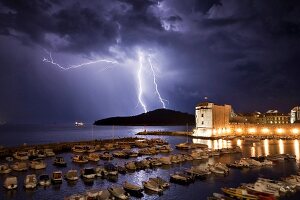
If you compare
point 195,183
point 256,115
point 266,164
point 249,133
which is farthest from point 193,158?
point 256,115

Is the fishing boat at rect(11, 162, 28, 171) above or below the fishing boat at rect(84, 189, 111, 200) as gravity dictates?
above

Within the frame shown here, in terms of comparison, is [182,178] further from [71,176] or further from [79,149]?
[79,149]

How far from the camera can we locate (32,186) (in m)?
38.4

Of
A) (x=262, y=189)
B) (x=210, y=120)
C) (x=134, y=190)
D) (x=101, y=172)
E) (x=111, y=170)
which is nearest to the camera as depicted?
(x=262, y=189)

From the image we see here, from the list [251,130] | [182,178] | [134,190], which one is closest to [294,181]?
[182,178]

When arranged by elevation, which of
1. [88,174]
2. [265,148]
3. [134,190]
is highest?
[265,148]

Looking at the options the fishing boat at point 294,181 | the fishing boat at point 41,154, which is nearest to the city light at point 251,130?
the fishing boat at point 41,154

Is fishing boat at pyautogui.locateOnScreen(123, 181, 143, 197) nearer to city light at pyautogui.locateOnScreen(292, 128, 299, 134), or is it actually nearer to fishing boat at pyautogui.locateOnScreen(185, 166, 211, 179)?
fishing boat at pyautogui.locateOnScreen(185, 166, 211, 179)

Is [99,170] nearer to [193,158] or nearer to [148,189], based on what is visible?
[148,189]

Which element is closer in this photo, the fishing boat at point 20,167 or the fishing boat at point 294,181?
the fishing boat at point 294,181

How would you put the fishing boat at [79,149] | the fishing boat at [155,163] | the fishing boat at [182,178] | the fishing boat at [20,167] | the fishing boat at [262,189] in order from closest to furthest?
1. the fishing boat at [262,189]
2. the fishing boat at [182,178]
3. the fishing boat at [20,167]
4. the fishing boat at [155,163]
5. the fishing boat at [79,149]

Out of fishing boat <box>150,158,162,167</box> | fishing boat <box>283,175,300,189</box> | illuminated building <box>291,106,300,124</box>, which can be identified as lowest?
fishing boat <box>283,175,300,189</box>

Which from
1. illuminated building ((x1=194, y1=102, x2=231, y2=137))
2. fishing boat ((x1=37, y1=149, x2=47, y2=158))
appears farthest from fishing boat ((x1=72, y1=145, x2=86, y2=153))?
illuminated building ((x1=194, y1=102, x2=231, y2=137))

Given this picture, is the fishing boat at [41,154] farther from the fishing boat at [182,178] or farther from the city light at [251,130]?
the city light at [251,130]
